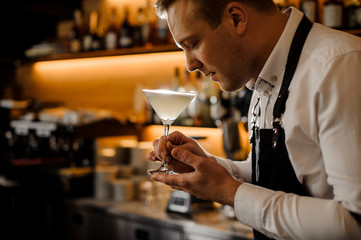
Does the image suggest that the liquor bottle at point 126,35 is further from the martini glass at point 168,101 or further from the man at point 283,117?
the man at point 283,117

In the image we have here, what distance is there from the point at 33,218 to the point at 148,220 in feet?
4.32

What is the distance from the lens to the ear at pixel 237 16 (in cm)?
124

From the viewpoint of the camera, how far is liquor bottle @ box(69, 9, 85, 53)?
4203 millimetres

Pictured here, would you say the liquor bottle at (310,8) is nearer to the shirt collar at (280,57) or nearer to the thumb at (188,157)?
the shirt collar at (280,57)

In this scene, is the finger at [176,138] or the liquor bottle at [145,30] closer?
the finger at [176,138]

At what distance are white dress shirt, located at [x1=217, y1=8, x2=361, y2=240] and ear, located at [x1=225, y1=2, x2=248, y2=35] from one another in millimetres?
156

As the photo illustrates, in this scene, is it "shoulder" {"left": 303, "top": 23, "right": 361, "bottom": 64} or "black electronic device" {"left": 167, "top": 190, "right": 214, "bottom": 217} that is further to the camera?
"black electronic device" {"left": 167, "top": 190, "right": 214, "bottom": 217}

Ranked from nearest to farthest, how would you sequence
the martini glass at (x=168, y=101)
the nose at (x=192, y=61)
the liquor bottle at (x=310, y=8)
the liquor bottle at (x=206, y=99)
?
the nose at (x=192, y=61)
the martini glass at (x=168, y=101)
the liquor bottle at (x=310, y=8)
the liquor bottle at (x=206, y=99)

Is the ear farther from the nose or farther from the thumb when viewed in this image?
the thumb

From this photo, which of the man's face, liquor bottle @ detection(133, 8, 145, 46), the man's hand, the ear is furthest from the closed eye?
liquor bottle @ detection(133, 8, 145, 46)

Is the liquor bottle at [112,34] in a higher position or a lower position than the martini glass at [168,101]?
higher

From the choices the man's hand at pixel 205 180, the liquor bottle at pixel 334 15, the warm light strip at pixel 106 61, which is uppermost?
the liquor bottle at pixel 334 15

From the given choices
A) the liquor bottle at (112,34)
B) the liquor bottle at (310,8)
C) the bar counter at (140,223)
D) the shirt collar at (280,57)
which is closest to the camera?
the shirt collar at (280,57)

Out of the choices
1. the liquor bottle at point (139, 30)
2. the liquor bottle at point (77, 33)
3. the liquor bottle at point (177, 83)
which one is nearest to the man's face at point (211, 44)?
the liquor bottle at point (177, 83)
